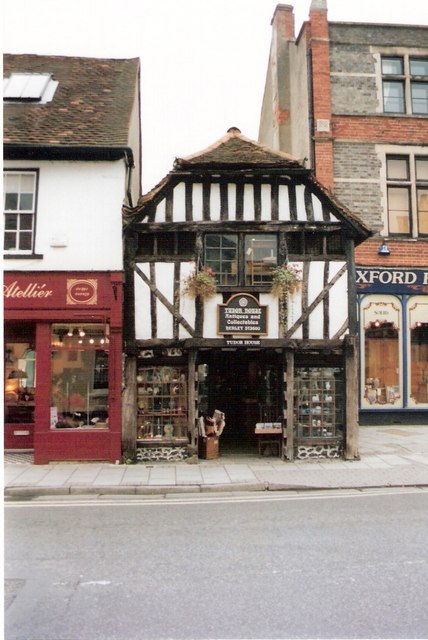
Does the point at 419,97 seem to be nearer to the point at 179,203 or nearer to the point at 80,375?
the point at 179,203

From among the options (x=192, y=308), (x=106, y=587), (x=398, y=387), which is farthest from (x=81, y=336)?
(x=398, y=387)

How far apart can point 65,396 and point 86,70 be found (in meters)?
9.23

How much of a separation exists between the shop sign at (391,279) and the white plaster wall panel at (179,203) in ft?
20.2

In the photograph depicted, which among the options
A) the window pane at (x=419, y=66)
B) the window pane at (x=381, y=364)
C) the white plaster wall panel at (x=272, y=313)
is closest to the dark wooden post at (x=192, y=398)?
the white plaster wall panel at (x=272, y=313)

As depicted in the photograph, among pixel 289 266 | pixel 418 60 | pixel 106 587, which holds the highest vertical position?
pixel 418 60

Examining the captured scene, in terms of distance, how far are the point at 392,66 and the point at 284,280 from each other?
30.7ft

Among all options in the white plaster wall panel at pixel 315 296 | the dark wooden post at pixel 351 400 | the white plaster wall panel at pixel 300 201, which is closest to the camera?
the dark wooden post at pixel 351 400

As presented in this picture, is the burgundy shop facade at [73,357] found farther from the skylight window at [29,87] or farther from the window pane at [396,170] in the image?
the window pane at [396,170]

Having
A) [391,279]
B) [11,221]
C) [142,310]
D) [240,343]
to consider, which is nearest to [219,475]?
[240,343]

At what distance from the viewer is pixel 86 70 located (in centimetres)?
1541

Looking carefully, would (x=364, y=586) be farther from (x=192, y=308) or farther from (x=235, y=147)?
(x=235, y=147)

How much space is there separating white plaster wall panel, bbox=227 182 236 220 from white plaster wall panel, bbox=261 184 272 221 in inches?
24.1

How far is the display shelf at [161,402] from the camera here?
38.6 ft

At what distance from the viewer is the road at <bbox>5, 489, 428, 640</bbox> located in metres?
4.46
